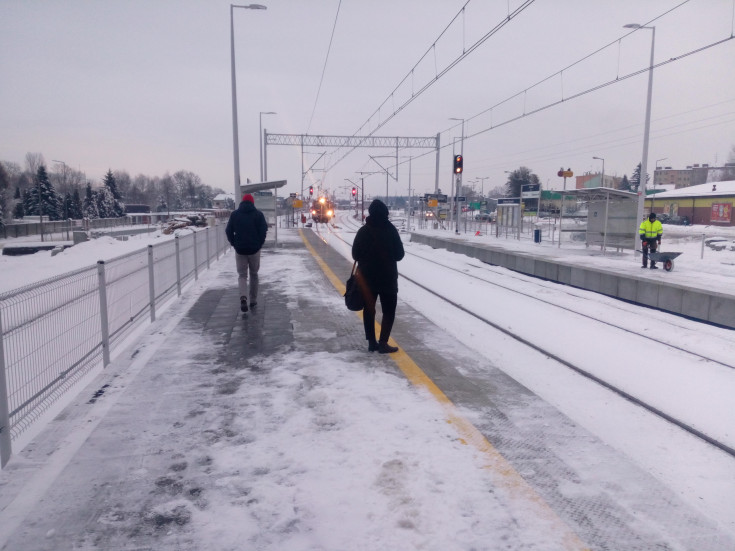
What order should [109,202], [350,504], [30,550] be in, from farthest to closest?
[109,202], [350,504], [30,550]

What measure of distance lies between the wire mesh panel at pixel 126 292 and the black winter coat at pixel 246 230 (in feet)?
4.52

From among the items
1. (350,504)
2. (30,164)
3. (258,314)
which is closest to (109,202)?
(30,164)

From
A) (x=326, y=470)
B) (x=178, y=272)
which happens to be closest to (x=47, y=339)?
(x=326, y=470)

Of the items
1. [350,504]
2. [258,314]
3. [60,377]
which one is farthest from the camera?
[258,314]

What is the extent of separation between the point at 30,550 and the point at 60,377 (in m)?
2.30

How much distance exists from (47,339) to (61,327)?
0.95ft

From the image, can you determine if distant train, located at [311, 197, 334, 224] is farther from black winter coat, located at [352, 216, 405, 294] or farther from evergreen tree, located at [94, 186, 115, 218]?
black winter coat, located at [352, 216, 405, 294]

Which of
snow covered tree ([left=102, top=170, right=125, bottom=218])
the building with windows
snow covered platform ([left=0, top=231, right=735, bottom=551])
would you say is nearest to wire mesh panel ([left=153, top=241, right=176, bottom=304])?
snow covered platform ([left=0, top=231, right=735, bottom=551])

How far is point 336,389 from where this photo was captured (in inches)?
196

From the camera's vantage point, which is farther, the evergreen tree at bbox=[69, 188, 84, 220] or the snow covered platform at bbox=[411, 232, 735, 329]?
the evergreen tree at bbox=[69, 188, 84, 220]

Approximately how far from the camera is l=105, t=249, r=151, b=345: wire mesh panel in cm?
618

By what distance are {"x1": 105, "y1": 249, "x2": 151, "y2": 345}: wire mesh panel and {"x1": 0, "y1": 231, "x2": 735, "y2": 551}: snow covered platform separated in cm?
78

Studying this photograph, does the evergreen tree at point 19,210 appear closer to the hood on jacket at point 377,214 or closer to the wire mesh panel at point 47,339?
the wire mesh panel at point 47,339

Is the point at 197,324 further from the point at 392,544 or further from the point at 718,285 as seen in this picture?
the point at 718,285
